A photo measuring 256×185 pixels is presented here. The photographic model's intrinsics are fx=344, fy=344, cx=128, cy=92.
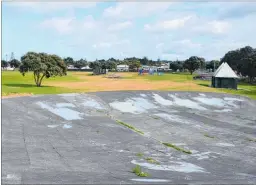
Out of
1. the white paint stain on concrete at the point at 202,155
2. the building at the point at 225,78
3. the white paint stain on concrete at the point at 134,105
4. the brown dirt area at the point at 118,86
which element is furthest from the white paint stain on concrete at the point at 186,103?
the building at the point at 225,78

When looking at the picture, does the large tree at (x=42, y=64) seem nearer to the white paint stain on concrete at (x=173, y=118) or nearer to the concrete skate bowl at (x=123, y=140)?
the concrete skate bowl at (x=123, y=140)

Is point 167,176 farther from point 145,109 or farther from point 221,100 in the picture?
point 221,100

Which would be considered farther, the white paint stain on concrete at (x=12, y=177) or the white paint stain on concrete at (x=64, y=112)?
the white paint stain on concrete at (x=64, y=112)

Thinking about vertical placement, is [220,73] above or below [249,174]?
above

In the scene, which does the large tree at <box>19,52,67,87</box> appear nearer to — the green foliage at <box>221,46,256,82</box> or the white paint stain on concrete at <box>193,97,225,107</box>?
the white paint stain on concrete at <box>193,97,225,107</box>

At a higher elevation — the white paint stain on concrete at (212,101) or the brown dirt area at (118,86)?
the brown dirt area at (118,86)

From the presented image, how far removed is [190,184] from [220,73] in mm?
55906

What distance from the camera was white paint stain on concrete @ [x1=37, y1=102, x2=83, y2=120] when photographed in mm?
27992

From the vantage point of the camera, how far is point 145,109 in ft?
115

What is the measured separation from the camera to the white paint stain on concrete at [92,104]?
33.8 meters

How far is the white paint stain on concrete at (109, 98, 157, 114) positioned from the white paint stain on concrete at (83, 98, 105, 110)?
4.77 feet

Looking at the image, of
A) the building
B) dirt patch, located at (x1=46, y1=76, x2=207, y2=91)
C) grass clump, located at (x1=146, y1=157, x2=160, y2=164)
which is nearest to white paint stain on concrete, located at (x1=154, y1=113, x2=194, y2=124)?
grass clump, located at (x1=146, y1=157, x2=160, y2=164)

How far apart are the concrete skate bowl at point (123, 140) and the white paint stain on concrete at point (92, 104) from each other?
0.11 metres

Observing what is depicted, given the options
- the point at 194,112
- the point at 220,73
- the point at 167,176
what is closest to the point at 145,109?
the point at 194,112
